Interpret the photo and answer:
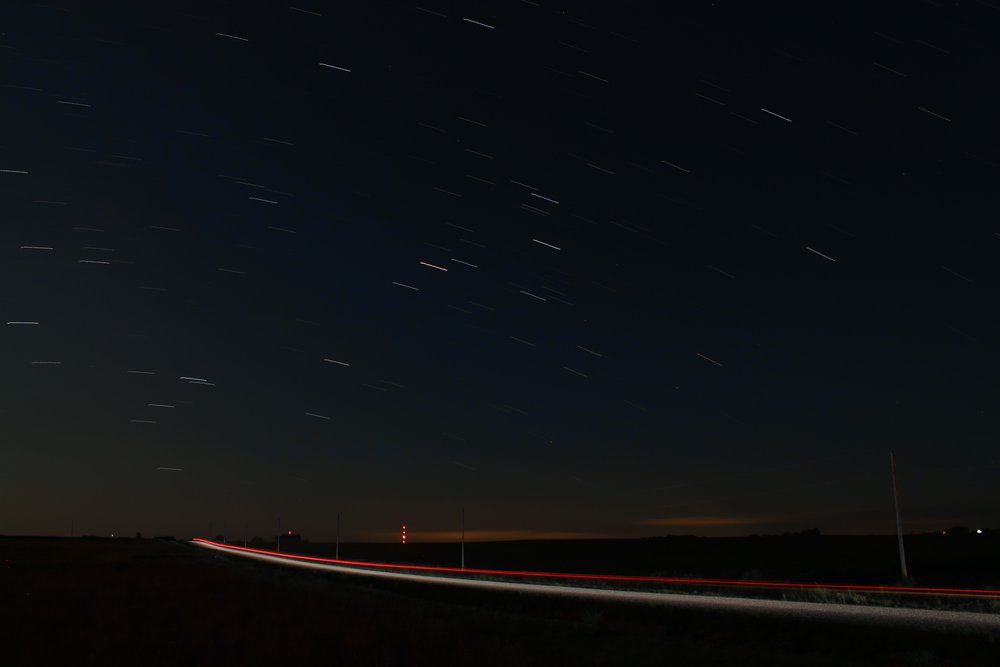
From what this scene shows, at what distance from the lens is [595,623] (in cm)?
2212

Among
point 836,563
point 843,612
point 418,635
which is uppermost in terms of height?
point 836,563

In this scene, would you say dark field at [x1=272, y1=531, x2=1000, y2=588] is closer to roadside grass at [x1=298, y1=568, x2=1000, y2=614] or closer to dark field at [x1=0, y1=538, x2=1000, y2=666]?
roadside grass at [x1=298, y1=568, x2=1000, y2=614]

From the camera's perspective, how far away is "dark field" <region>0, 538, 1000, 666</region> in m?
15.5

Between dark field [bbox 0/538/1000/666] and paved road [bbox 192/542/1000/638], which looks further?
paved road [bbox 192/542/1000/638]

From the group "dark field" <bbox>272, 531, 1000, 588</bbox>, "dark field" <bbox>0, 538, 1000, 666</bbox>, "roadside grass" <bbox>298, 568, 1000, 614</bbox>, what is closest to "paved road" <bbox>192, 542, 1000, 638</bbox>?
"dark field" <bbox>0, 538, 1000, 666</bbox>

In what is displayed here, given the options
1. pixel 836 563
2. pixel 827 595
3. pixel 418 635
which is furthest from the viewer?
pixel 836 563

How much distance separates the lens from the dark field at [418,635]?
15477 mm

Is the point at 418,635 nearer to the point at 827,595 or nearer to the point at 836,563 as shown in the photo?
the point at 827,595

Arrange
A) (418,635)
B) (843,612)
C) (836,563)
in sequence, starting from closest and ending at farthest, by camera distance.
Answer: (418,635)
(843,612)
(836,563)

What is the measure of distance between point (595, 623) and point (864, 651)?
286 inches

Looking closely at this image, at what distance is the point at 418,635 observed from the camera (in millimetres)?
18453

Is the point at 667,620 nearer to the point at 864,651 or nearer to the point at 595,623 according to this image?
the point at 595,623

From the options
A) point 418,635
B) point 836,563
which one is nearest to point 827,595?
point 418,635

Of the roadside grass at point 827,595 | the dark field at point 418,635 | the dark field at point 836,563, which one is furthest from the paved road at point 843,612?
the dark field at point 836,563
